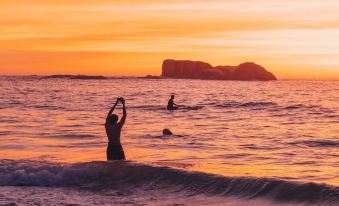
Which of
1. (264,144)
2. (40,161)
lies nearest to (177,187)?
(40,161)

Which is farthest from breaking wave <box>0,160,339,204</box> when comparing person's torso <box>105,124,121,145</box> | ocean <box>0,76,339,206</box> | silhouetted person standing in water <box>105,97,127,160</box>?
person's torso <box>105,124,121,145</box>

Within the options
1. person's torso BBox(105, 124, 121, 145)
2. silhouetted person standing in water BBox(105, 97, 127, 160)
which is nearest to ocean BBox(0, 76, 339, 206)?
silhouetted person standing in water BBox(105, 97, 127, 160)

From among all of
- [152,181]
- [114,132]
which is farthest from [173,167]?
[114,132]

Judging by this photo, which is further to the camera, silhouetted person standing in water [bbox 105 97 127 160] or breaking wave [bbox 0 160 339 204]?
silhouetted person standing in water [bbox 105 97 127 160]

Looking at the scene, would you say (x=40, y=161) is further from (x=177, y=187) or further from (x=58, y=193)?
(x=177, y=187)

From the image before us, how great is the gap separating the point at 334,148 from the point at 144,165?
357 inches

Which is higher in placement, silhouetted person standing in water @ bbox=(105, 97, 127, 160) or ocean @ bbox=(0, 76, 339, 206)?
silhouetted person standing in water @ bbox=(105, 97, 127, 160)

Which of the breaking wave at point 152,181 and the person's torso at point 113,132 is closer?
the breaking wave at point 152,181

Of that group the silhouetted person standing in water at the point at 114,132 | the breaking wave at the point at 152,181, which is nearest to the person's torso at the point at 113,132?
the silhouetted person standing in water at the point at 114,132

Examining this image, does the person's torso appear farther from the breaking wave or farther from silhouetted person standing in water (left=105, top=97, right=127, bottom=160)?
the breaking wave

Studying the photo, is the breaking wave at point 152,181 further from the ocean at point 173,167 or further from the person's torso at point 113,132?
the person's torso at point 113,132

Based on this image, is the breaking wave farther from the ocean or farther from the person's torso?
the person's torso

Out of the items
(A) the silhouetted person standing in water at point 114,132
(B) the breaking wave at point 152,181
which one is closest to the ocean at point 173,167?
(B) the breaking wave at point 152,181

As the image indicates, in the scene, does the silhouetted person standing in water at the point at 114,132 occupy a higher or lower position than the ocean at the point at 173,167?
higher
